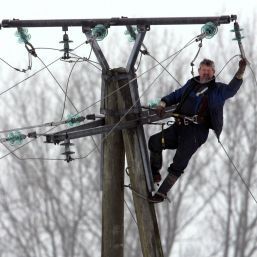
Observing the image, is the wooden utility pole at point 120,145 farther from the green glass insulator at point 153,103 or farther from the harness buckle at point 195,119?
the harness buckle at point 195,119

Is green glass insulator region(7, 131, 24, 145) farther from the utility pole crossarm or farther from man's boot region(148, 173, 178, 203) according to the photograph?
man's boot region(148, 173, 178, 203)

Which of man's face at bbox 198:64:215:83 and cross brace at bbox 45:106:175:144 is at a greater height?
man's face at bbox 198:64:215:83

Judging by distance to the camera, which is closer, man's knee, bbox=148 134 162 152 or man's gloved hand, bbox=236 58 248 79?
man's gloved hand, bbox=236 58 248 79

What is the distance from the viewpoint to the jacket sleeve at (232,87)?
41.1 feet

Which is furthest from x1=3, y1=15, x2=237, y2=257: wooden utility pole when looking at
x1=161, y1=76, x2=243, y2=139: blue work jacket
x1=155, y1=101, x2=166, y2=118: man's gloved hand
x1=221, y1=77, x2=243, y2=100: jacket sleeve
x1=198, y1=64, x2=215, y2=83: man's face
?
x1=221, y1=77, x2=243, y2=100: jacket sleeve

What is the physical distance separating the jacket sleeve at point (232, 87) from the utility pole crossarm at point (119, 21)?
664 mm

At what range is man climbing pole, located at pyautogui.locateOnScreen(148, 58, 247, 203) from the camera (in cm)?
1274

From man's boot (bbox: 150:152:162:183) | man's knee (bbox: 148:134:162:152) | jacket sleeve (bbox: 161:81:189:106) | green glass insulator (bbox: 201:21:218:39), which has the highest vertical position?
green glass insulator (bbox: 201:21:218:39)

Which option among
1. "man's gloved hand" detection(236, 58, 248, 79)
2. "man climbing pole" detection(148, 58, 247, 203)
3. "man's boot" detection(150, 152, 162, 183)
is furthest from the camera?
"man's boot" detection(150, 152, 162, 183)

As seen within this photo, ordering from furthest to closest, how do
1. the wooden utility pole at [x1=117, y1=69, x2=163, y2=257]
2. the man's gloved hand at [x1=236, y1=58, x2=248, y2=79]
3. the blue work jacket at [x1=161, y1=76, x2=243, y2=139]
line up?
the wooden utility pole at [x1=117, y1=69, x2=163, y2=257], the blue work jacket at [x1=161, y1=76, x2=243, y2=139], the man's gloved hand at [x1=236, y1=58, x2=248, y2=79]

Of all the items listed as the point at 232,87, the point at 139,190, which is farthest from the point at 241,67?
the point at 139,190

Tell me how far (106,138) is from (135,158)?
36 cm

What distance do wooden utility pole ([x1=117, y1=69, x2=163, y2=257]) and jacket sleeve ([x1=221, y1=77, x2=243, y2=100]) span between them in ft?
3.40

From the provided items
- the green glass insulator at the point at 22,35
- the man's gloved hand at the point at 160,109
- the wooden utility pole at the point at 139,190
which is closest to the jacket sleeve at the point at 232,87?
the man's gloved hand at the point at 160,109
